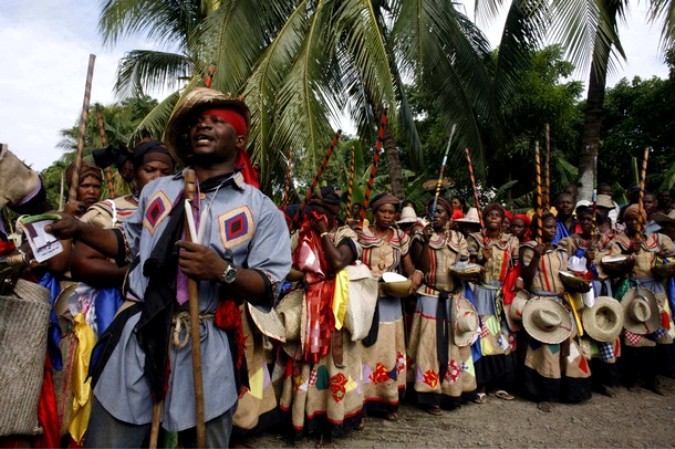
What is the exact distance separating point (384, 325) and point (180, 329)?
299 centimetres

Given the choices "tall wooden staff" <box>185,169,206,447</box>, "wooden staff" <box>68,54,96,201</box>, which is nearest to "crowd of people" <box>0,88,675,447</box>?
"tall wooden staff" <box>185,169,206,447</box>

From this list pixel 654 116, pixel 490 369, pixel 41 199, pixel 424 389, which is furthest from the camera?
pixel 654 116

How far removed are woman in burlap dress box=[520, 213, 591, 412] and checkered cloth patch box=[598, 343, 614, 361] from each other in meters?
0.32

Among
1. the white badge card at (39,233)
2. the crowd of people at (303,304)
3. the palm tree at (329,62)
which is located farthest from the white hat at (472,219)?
the white badge card at (39,233)

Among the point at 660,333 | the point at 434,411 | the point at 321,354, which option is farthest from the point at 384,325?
the point at 660,333

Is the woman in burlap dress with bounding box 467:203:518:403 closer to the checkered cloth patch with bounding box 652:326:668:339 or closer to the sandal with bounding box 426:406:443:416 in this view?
the sandal with bounding box 426:406:443:416

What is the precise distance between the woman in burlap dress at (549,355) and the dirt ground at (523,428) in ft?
0.50

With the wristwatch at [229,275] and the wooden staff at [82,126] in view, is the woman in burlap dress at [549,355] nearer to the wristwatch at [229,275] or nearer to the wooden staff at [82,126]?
the wristwatch at [229,275]

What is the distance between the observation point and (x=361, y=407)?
4.30 meters

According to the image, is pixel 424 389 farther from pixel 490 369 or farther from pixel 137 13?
pixel 137 13

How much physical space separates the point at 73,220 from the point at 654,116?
1932 centimetres

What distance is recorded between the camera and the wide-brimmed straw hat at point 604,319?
538 cm

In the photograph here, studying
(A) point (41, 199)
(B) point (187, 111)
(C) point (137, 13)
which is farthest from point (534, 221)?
(C) point (137, 13)

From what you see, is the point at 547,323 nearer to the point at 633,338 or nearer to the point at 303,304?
the point at 633,338
